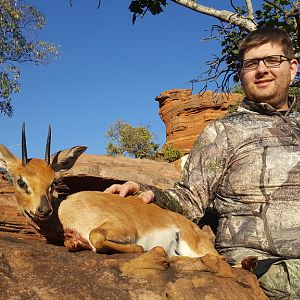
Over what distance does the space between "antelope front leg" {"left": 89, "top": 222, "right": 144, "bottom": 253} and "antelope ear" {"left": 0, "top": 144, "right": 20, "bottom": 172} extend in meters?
2.01

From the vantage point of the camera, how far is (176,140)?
43.7m

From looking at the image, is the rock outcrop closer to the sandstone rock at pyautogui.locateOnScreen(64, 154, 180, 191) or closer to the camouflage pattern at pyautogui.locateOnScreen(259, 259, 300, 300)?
the camouflage pattern at pyautogui.locateOnScreen(259, 259, 300, 300)

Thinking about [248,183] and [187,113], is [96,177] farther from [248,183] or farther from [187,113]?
[187,113]

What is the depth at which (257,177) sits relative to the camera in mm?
4875

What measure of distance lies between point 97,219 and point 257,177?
161 centimetres

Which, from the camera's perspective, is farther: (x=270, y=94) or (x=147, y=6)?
(x=147, y=6)

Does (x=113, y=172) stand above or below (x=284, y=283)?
above

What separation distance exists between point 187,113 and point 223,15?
1292 inches

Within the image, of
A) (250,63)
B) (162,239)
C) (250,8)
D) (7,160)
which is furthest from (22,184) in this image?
(250,8)

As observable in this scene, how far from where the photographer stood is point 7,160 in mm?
5926

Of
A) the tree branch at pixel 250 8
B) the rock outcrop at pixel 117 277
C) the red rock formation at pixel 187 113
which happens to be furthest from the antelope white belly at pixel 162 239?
the red rock formation at pixel 187 113

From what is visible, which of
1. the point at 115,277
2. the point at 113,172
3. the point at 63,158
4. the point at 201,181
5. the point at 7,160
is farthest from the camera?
the point at 113,172

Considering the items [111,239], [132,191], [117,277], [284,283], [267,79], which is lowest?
[284,283]

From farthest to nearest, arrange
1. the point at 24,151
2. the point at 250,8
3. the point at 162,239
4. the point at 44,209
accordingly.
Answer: the point at 250,8
the point at 24,151
the point at 162,239
the point at 44,209
